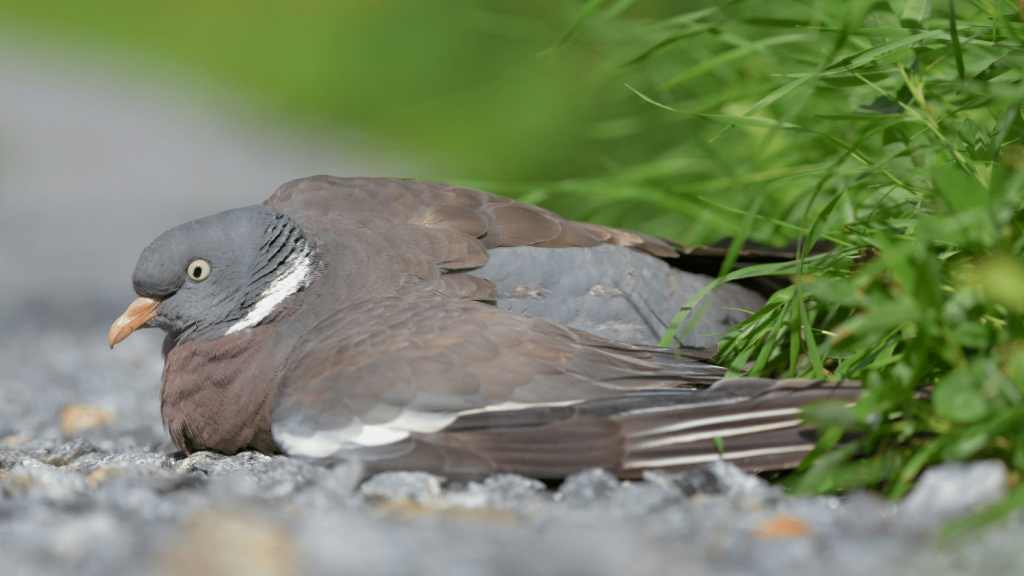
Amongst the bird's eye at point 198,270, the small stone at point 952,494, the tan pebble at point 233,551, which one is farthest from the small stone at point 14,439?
the small stone at point 952,494

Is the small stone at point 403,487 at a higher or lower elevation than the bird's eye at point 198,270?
lower

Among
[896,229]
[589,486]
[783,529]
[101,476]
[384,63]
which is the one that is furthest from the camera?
[384,63]

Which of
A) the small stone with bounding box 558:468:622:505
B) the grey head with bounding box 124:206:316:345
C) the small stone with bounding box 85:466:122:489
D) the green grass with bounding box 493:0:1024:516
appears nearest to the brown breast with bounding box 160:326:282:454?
the grey head with bounding box 124:206:316:345

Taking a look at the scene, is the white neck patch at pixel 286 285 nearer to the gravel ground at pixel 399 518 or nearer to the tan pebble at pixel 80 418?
the gravel ground at pixel 399 518

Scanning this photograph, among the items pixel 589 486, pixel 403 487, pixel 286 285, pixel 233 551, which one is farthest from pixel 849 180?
pixel 233 551

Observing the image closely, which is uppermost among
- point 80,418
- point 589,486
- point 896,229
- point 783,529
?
point 896,229

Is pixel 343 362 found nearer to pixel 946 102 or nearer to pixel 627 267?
pixel 627 267

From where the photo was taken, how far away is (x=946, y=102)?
112 inches

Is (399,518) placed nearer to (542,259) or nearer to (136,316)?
(542,259)

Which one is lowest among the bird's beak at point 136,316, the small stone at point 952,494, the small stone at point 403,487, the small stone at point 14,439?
the small stone at point 14,439

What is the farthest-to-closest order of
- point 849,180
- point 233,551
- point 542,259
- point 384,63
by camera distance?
point 384,63 → point 542,259 → point 849,180 → point 233,551

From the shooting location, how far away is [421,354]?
8.18ft

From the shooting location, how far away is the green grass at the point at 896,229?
1.89 meters

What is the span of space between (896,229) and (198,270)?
2552 mm
